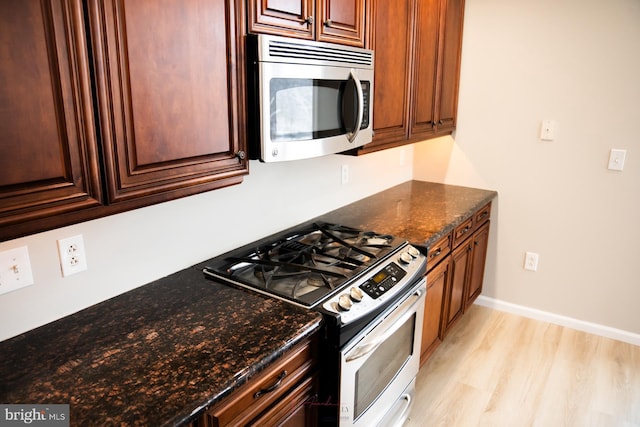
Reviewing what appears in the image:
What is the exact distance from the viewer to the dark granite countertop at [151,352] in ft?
3.42

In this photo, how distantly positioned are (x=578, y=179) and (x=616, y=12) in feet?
3.19

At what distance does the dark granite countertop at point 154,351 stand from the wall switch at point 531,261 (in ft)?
7.39

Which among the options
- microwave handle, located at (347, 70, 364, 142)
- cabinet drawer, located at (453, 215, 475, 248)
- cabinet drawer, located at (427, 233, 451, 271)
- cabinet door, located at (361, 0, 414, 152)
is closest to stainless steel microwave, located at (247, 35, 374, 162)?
microwave handle, located at (347, 70, 364, 142)

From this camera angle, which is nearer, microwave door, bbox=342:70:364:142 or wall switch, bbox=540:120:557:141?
microwave door, bbox=342:70:364:142

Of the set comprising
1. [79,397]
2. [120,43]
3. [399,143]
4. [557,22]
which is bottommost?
[79,397]

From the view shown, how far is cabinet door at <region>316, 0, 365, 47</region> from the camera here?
1.69 metres

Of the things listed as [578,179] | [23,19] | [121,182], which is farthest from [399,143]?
[23,19]

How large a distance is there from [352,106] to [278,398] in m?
1.16

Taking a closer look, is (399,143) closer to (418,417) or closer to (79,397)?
(418,417)

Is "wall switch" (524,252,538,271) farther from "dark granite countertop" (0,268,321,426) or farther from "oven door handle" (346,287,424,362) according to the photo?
"dark granite countertop" (0,268,321,426)

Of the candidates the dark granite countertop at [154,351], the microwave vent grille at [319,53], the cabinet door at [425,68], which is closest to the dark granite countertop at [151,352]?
the dark granite countertop at [154,351]

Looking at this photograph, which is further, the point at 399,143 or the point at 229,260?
the point at 399,143

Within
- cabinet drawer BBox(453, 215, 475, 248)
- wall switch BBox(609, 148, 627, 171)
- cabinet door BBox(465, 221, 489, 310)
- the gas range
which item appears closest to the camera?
the gas range

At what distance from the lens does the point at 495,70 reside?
2979mm
